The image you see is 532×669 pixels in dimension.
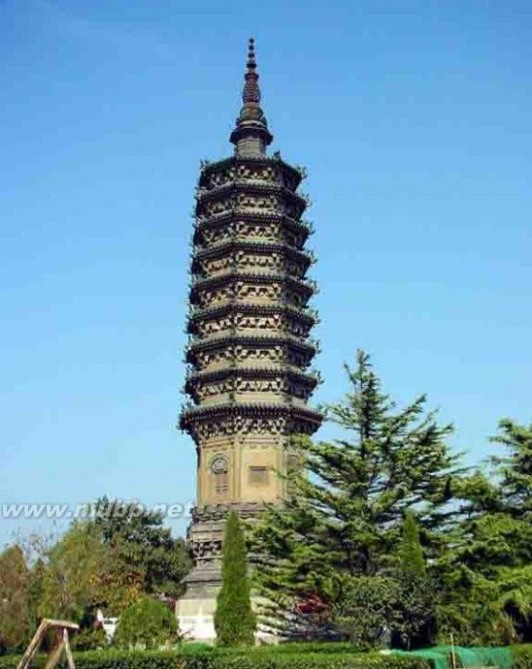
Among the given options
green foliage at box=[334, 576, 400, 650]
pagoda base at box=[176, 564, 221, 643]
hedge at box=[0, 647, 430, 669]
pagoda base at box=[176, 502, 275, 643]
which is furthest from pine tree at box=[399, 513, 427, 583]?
pagoda base at box=[176, 564, 221, 643]

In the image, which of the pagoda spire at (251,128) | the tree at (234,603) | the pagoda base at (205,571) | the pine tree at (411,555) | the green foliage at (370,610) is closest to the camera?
the green foliage at (370,610)

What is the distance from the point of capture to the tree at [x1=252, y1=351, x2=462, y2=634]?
84.8 ft

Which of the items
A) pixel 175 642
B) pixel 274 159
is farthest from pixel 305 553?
pixel 274 159

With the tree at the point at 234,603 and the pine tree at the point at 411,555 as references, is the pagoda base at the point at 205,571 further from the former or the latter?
the pine tree at the point at 411,555

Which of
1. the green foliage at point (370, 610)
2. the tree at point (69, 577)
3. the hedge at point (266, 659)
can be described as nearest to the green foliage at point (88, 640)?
the tree at point (69, 577)

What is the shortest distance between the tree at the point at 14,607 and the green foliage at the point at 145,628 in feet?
10.5

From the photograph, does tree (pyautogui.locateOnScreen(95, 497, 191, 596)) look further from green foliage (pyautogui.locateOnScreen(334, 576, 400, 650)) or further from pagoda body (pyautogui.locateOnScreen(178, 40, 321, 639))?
green foliage (pyautogui.locateOnScreen(334, 576, 400, 650))

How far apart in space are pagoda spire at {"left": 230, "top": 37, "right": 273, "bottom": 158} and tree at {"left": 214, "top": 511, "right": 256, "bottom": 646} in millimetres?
21280

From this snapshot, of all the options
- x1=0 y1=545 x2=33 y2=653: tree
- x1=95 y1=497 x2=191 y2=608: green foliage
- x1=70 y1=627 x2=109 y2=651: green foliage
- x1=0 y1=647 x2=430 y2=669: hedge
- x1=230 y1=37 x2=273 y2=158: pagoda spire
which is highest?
x1=230 y1=37 x2=273 y2=158: pagoda spire

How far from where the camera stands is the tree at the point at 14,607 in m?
31.5

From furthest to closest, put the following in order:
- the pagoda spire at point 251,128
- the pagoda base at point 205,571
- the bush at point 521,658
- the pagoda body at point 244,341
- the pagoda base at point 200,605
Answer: the pagoda spire at point 251,128 → the pagoda body at point 244,341 → the pagoda base at point 205,571 → the pagoda base at point 200,605 → the bush at point 521,658

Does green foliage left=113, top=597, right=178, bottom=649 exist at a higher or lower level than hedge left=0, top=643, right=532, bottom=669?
higher

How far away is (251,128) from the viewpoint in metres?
42.4

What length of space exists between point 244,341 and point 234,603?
49.1 ft
